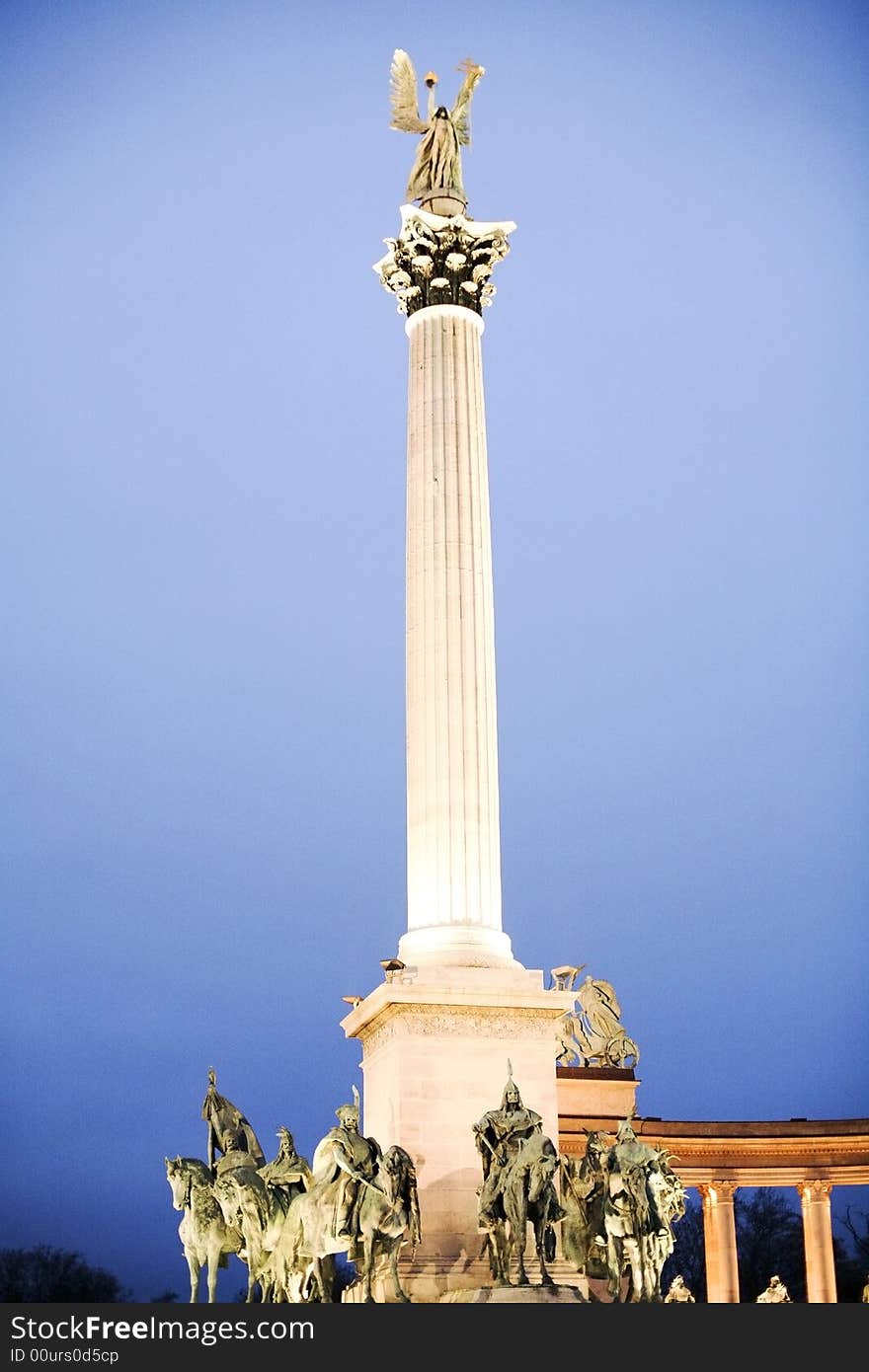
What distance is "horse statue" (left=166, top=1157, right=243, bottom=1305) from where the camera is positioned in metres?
34.7

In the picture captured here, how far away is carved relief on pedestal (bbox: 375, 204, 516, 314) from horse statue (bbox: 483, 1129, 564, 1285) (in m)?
20.2

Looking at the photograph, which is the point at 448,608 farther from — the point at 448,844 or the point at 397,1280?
the point at 397,1280

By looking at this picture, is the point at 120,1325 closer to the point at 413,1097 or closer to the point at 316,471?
the point at 413,1097

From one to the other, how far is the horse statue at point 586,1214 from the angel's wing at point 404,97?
2571 cm

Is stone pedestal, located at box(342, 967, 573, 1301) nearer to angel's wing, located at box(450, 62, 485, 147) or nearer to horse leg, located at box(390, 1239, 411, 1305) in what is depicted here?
horse leg, located at box(390, 1239, 411, 1305)

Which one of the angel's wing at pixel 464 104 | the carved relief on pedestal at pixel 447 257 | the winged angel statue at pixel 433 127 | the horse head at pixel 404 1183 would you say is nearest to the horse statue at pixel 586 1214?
the horse head at pixel 404 1183

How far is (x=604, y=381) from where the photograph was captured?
86.5 meters

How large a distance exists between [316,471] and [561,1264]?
61206 millimetres

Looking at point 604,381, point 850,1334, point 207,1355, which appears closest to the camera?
point 207,1355

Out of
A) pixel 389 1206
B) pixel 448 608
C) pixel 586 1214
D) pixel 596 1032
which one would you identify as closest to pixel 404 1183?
pixel 389 1206

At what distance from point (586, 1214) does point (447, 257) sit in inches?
874

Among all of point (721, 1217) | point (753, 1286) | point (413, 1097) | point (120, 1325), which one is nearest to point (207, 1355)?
point (120, 1325)

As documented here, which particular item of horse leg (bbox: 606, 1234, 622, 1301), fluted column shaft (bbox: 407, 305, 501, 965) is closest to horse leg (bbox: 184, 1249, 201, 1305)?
fluted column shaft (bbox: 407, 305, 501, 965)

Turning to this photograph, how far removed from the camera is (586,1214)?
35344 mm
